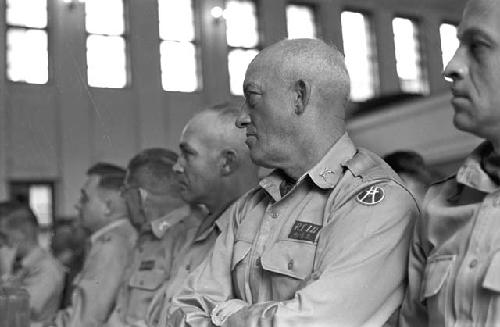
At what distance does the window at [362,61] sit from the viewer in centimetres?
868

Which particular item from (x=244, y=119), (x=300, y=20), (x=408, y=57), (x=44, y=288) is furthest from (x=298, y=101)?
(x=408, y=57)

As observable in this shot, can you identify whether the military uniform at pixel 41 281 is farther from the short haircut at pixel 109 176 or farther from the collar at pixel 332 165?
the collar at pixel 332 165

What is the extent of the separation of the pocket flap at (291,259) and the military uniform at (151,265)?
127cm

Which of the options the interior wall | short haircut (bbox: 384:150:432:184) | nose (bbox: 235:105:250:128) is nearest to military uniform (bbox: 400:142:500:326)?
nose (bbox: 235:105:250:128)

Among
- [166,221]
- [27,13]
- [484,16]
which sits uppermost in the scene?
[27,13]

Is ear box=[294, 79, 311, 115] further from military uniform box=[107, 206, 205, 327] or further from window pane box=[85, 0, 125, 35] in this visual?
window pane box=[85, 0, 125, 35]

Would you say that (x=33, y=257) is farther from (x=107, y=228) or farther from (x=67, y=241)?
(x=67, y=241)

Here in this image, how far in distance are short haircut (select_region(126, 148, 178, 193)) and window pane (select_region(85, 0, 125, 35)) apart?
12.7 ft

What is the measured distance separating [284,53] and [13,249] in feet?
9.63

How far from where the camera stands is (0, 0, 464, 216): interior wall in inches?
267

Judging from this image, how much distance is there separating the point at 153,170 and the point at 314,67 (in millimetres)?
1448

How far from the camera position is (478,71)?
4.31 feet

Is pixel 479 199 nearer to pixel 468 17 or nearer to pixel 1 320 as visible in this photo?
pixel 468 17

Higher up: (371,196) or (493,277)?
(371,196)
